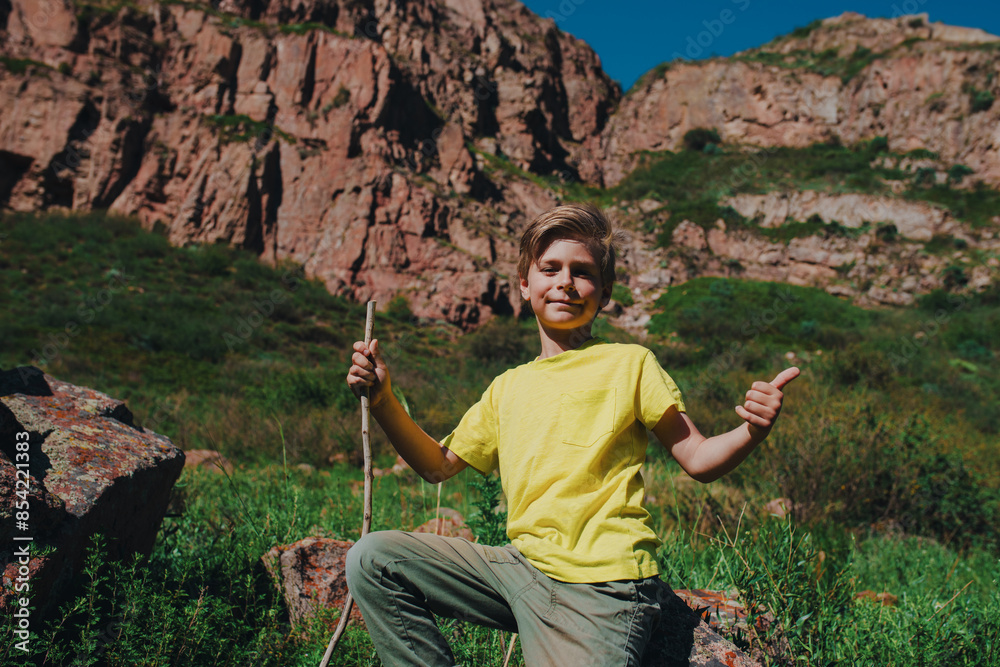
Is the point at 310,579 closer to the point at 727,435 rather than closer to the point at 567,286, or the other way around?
the point at 567,286

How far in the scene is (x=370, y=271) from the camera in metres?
26.7

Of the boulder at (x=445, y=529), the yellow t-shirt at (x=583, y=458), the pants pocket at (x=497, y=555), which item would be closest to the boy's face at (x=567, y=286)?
the yellow t-shirt at (x=583, y=458)

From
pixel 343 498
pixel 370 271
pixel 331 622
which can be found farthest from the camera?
pixel 370 271

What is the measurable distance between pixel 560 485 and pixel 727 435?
1.43 ft

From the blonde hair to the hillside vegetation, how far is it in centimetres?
108

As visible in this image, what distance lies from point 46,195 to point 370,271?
15703mm

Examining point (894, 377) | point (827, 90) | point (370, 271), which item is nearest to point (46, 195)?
point (370, 271)

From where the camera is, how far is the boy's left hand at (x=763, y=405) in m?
1.21

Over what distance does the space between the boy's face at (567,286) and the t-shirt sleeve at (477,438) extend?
0.33 meters

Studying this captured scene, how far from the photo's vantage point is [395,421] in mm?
1549

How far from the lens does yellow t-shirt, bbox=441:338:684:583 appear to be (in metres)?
1.27

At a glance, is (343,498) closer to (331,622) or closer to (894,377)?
(331,622)

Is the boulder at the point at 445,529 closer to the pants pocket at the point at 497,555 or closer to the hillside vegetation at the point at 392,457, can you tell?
the hillside vegetation at the point at 392,457

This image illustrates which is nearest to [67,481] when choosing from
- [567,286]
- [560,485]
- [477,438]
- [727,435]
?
[477,438]
